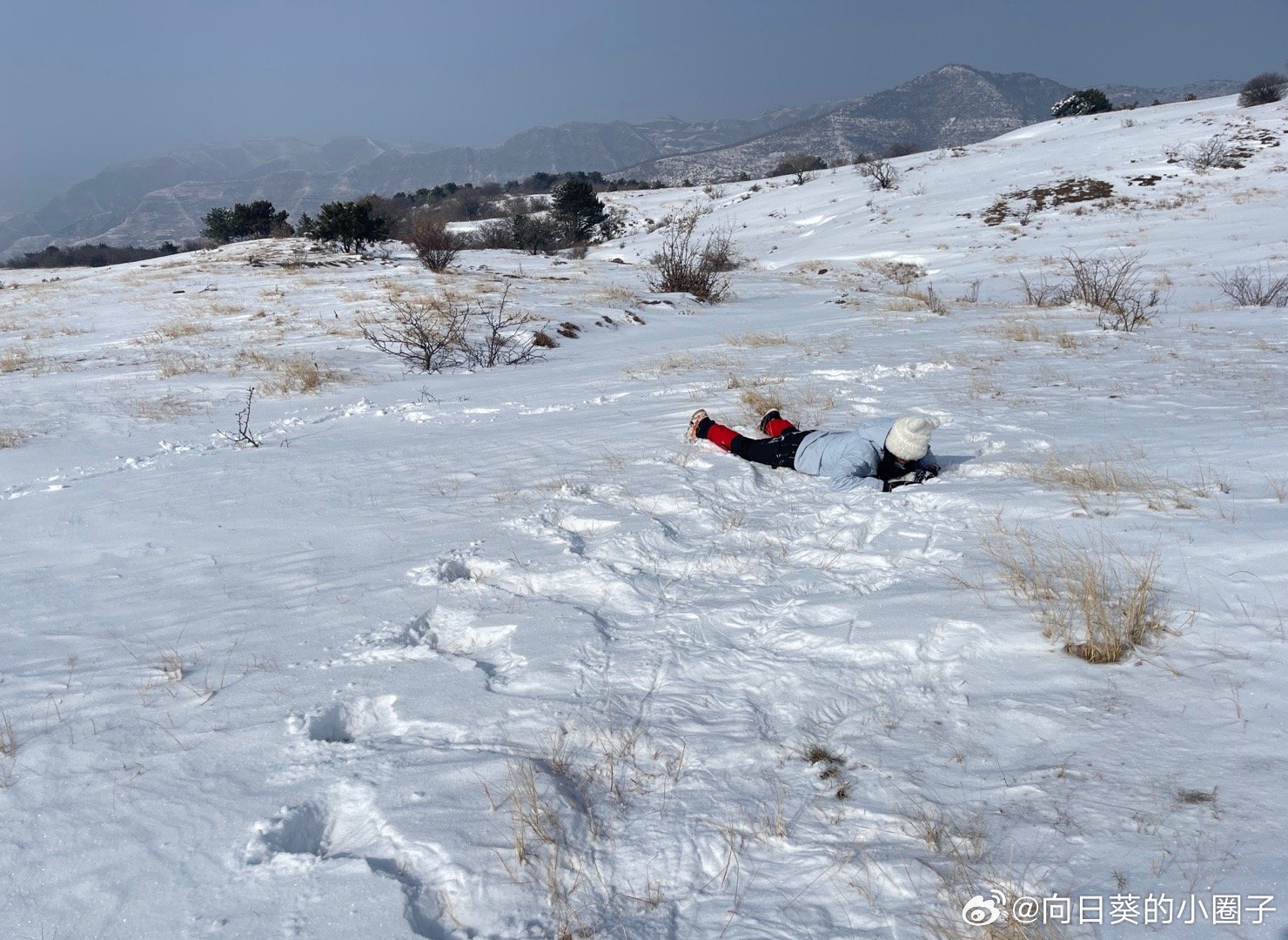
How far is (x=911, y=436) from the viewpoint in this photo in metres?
4.01

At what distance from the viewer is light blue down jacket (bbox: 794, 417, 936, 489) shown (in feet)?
13.7

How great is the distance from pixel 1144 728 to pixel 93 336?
1571 cm

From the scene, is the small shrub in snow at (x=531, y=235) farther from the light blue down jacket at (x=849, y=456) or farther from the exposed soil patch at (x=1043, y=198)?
the light blue down jacket at (x=849, y=456)

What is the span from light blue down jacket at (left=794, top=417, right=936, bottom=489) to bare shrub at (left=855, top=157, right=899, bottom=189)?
105ft

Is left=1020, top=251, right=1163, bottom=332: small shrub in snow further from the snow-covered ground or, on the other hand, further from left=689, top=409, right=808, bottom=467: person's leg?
left=689, top=409, right=808, bottom=467: person's leg

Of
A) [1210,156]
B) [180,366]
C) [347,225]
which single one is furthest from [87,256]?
[1210,156]

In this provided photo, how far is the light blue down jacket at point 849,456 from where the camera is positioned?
13.7 ft

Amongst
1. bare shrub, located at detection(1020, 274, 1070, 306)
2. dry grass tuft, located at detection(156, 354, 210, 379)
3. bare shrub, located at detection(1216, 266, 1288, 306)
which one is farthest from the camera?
bare shrub, located at detection(1020, 274, 1070, 306)

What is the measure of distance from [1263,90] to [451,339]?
40.0 meters

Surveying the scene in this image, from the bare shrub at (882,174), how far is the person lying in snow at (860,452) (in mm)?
31776

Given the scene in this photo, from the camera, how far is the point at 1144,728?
1974 millimetres

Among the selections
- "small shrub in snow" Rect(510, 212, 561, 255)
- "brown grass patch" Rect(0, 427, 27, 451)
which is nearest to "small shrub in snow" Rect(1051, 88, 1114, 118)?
"small shrub in snow" Rect(510, 212, 561, 255)

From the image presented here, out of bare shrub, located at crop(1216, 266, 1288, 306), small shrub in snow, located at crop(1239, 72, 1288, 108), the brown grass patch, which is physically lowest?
the brown grass patch

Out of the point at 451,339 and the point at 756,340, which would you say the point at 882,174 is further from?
the point at 451,339
